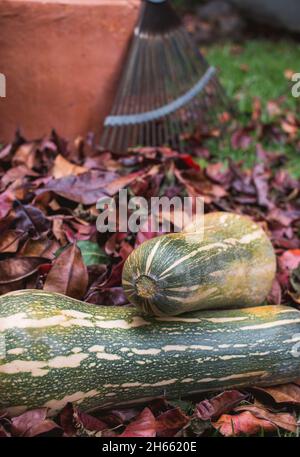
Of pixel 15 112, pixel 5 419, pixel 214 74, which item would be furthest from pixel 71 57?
pixel 5 419

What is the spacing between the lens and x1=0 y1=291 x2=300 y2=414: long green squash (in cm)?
132

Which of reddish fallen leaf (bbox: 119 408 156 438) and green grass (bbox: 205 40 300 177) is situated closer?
reddish fallen leaf (bbox: 119 408 156 438)

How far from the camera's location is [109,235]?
71.4 inches

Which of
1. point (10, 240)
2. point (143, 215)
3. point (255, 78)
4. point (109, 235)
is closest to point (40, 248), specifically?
point (10, 240)

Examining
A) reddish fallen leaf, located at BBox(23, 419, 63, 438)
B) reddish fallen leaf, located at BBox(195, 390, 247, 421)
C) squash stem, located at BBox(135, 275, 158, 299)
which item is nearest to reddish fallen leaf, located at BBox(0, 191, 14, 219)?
squash stem, located at BBox(135, 275, 158, 299)

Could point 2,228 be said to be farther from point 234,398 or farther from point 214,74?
point 214,74

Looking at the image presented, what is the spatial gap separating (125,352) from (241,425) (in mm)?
328

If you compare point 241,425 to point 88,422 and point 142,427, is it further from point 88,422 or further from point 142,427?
point 88,422

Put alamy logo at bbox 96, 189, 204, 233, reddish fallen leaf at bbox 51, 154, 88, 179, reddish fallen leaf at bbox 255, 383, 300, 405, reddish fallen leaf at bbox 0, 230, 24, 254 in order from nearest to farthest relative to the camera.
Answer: reddish fallen leaf at bbox 255, 383, 300, 405 → reddish fallen leaf at bbox 0, 230, 24, 254 → alamy logo at bbox 96, 189, 204, 233 → reddish fallen leaf at bbox 51, 154, 88, 179

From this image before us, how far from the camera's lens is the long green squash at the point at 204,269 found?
1377 mm

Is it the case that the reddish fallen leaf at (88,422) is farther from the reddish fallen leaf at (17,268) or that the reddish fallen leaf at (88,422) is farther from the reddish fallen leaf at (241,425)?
the reddish fallen leaf at (17,268)

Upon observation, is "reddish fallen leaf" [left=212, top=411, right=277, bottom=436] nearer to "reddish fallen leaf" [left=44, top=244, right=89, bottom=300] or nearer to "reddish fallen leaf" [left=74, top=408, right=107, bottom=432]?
"reddish fallen leaf" [left=74, top=408, right=107, bottom=432]

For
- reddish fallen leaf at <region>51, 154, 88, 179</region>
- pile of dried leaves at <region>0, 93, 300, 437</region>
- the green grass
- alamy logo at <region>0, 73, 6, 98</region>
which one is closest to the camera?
pile of dried leaves at <region>0, 93, 300, 437</region>

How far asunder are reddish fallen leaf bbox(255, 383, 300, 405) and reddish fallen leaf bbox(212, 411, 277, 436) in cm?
11
